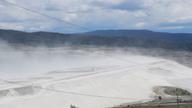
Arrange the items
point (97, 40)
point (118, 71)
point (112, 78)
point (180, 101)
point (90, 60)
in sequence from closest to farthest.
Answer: point (180, 101) < point (112, 78) < point (118, 71) < point (90, 60) < point (97, 40)

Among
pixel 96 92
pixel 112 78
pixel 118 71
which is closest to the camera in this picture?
pixel 96 92

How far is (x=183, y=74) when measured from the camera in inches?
2149

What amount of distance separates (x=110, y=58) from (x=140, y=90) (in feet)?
115

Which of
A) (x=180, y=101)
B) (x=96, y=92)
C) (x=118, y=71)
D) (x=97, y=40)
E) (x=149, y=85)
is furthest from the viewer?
(x=97, y=40)

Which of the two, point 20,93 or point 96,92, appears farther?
point 96,92

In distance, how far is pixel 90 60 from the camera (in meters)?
71.6

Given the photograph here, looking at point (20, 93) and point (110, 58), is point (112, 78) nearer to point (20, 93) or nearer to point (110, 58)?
point (20, 93)

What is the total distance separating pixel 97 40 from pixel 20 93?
9143 centimetres

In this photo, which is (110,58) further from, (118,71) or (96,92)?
(96,92)

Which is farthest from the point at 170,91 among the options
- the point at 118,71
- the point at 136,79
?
the point at 118,71

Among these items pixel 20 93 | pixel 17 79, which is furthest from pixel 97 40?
pixel 20 93

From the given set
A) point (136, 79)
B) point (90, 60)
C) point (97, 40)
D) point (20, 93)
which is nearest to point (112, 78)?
point (136, 79)

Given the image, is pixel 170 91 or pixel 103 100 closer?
pixel 103 100

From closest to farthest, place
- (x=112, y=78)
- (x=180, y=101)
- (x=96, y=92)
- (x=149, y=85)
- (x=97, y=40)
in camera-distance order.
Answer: (x=180, y=101) → (x=96, y=92) → (x=149, y=85) → (x=112, y=78) → (x=97, y=40)
